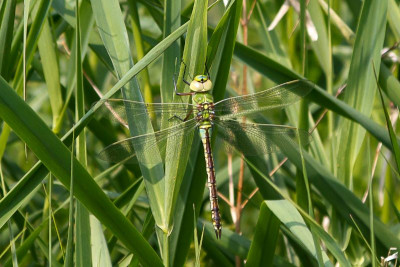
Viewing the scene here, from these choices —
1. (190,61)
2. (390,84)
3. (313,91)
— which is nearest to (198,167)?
(190,61)

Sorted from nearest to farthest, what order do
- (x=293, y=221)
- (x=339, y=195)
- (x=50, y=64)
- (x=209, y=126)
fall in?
(x=293, y=221), (x=339, y=195), (x=209, y=126), (x=50, y=64)

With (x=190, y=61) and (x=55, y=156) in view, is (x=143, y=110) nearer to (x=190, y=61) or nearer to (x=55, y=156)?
(x=190, y=61)

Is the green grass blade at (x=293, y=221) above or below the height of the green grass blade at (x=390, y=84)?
below

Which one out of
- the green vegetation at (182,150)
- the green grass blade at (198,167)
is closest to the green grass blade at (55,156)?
the green vegetation at (182,150)

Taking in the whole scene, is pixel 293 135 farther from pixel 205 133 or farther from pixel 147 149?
pixel 147 149

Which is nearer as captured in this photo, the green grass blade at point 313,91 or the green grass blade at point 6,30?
the green grass blade at point 6,30

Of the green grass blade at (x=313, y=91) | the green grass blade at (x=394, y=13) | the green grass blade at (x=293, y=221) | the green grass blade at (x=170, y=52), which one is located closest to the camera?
→ the green grass blade at (x=293, y=221)

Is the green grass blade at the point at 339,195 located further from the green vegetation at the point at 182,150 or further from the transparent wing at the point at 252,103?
the transparent wing at the point at 252,103
